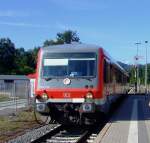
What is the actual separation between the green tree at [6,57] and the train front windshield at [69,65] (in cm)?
11135

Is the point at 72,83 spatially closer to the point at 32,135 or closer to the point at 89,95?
the point at 89,95

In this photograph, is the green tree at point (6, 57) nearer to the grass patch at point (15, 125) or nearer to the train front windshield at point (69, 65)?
the grass patch at point (15, 125)

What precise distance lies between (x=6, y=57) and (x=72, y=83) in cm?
11378

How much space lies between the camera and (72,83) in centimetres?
1938

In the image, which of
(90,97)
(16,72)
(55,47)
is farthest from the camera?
(16,72)

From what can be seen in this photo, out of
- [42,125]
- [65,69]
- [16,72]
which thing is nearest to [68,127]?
[42,125]

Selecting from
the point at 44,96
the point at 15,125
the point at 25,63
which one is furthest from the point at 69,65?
the point at 25,63

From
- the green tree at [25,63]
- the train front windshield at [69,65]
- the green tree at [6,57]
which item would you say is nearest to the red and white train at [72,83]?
the train front windshield at [69,65]

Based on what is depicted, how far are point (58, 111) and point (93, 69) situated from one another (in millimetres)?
2059

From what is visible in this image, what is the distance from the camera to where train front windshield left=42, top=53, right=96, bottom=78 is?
19.5m

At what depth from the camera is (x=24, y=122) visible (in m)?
21.8

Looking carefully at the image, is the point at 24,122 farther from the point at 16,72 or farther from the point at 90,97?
the point at 16,72

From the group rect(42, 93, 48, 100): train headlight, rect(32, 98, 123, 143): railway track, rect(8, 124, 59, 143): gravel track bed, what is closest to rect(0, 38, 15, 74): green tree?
rect(32, 98, 123, 143): railway track

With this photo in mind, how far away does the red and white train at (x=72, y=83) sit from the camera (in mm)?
19062
